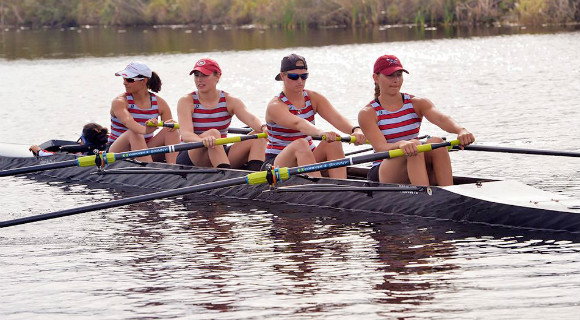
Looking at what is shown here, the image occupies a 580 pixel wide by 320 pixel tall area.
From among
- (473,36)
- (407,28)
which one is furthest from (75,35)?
(473,36)

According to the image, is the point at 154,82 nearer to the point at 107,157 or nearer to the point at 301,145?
the point at 107,157

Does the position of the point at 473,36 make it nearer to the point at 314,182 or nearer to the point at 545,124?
the point at 545,124

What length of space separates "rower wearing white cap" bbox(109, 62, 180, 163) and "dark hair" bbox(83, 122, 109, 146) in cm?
46

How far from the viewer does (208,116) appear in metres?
11.9

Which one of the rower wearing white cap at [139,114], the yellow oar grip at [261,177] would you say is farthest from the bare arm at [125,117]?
the yellow oar grip at [261,177]

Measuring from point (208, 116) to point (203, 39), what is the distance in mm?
35189

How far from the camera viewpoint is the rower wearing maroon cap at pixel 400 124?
9555 millimetres

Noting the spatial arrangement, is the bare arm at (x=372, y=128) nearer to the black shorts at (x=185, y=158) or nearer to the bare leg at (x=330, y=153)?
the bare leg at (x=330, y=153)

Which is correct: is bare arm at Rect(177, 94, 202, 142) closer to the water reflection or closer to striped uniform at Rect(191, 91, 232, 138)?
striped uniform at Rect(191, 91, 232, 138)

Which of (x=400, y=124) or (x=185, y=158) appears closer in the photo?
(x=400, y=124)

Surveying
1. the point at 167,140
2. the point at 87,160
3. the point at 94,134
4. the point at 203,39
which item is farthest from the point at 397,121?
the point at 203,39

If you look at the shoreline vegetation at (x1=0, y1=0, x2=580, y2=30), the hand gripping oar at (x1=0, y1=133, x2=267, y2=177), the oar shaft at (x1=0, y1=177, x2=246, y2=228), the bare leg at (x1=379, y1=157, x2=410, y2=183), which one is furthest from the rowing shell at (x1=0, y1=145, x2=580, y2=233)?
the shoreline vegetation at (x1=0, y1=0, x2=580, y2=30)

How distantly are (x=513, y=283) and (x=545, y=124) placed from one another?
9.55 metres

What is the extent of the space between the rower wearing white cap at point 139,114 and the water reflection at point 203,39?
1043 inches
